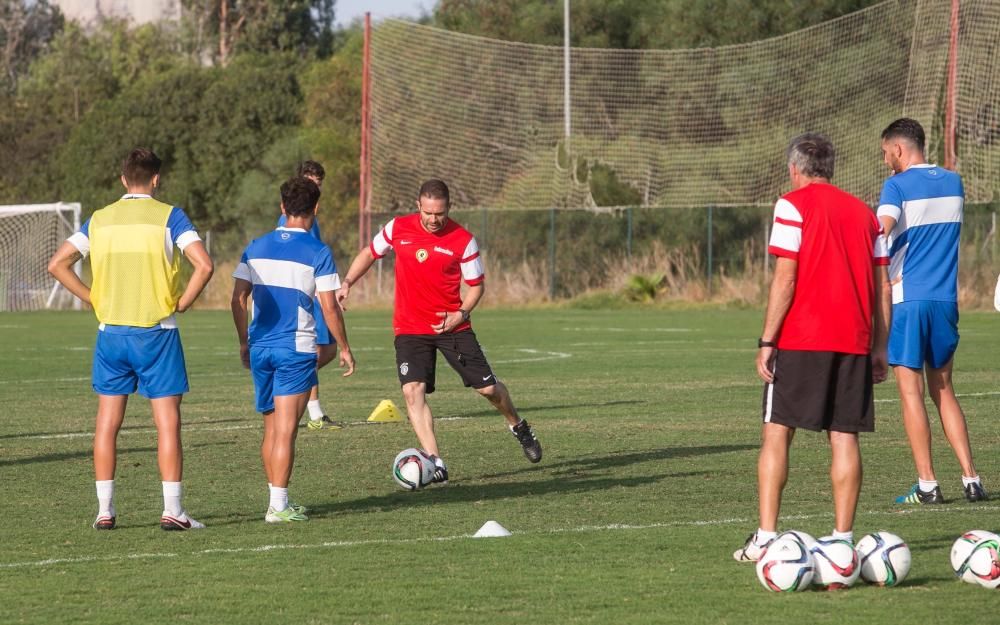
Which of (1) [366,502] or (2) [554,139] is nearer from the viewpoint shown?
(1) [366,502]

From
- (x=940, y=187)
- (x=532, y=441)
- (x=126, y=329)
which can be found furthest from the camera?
(x=532, y=441)

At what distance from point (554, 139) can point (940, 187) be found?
3330 centimetres

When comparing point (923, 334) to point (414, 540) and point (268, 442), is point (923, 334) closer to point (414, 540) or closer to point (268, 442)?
point (414, 540)

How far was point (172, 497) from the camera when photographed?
8.51 m

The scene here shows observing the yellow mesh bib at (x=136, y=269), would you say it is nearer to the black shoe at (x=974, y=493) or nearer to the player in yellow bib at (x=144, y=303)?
the player in yellow bib at (x=144, y=303)

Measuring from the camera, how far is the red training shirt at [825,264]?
7113 mm

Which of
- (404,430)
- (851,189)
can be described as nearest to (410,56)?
(851,189)

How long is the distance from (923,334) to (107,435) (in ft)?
15.9

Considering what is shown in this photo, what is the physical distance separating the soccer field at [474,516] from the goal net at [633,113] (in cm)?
2054

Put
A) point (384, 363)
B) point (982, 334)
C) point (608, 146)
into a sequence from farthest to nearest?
point (608, 146), point (982, 334), point (384, 363)

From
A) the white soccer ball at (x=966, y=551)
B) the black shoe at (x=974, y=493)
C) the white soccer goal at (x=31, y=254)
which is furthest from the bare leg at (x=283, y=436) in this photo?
the white soccer goal at (x=31, y=254)

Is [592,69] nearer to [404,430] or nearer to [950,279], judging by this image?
[404,430]

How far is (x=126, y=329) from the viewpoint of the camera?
27.9 feet

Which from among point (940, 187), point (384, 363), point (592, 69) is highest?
point (592, 69)
